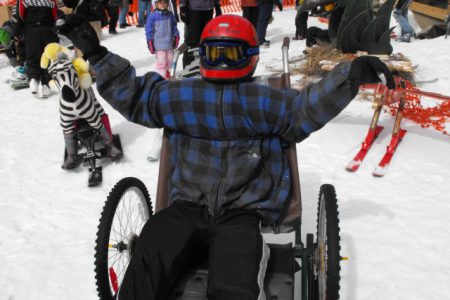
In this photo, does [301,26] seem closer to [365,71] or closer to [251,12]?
[251,12]

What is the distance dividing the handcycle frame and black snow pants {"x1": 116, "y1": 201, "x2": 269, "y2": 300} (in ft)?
0.37

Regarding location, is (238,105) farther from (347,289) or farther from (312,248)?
(347,289)

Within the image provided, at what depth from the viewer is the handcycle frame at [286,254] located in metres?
2.01

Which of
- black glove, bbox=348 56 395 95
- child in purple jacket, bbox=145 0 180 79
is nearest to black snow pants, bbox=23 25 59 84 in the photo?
child in purple jacket, bbox=145 0 180 79

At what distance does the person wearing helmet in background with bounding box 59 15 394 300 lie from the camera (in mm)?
2121

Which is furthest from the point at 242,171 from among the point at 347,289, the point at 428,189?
the point at 428,189

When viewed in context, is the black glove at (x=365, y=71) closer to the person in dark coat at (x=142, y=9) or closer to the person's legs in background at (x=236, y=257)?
the person's legs in background at (x=236, y=257)

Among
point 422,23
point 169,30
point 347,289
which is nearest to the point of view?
point 347,289

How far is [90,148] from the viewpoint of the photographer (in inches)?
173

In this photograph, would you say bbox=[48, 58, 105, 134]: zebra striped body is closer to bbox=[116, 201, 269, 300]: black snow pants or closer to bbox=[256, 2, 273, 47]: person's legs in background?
bbox=[116, 201, 269, 300]: black snow pants

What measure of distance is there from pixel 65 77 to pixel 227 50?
248 centimetres

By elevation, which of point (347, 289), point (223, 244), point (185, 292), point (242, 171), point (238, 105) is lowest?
point (347, 289)

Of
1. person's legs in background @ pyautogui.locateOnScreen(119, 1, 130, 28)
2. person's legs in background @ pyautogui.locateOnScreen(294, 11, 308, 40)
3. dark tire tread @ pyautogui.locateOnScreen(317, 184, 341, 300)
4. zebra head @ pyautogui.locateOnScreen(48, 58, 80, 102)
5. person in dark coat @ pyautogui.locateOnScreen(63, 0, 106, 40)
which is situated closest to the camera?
dark tire tread @ pyautogui.locateOnScreen(317, 184, 341, 300)

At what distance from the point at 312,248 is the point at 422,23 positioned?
11323 millimetres
